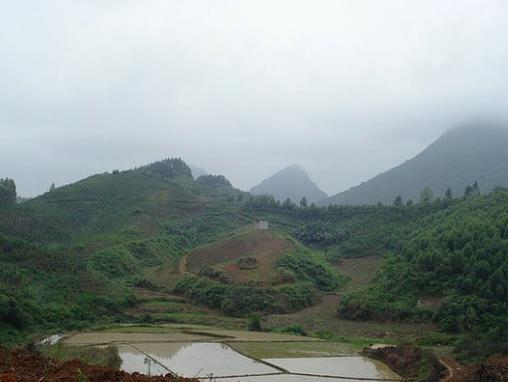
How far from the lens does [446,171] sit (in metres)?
Answer: 134

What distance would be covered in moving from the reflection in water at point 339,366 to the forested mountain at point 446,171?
9810 cm

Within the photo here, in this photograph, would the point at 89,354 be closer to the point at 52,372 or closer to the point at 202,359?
the point at 202,359

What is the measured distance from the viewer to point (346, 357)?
23.7m

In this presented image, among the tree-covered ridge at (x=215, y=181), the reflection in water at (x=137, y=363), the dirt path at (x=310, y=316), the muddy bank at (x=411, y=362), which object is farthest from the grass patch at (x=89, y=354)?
the tree-covered ridge at (x=215, y=181)

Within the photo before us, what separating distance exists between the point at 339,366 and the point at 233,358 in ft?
14.8

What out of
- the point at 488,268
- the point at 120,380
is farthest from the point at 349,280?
the point at 120,380

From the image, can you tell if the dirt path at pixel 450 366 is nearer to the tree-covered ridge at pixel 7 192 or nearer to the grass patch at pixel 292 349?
the grass patch at pixel 292 349

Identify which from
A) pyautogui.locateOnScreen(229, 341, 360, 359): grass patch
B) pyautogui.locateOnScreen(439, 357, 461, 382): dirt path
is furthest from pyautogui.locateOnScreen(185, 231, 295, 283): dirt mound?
pyautogui.locateOnScreen(439, 357, 461, 382): dirt path

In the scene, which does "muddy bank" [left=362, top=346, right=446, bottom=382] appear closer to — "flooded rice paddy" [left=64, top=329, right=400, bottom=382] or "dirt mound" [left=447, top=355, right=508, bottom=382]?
"flooded rice paddy" [left=64, top=329, right=400, bottom=382]

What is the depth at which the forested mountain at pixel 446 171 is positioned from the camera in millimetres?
123250

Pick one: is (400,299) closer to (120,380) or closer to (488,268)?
(488,268)

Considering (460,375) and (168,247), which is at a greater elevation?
(168,247)

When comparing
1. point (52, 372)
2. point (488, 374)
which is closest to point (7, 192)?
point (52, 372)

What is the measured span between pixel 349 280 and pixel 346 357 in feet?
105
